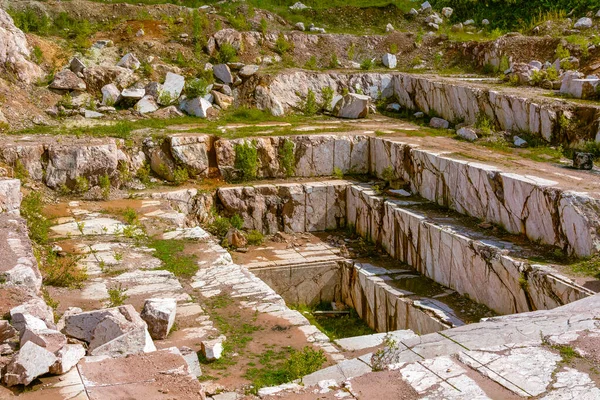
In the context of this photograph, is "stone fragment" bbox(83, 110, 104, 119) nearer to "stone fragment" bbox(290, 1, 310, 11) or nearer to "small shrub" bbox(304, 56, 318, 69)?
"small shrub" bbox(304, 56, 318, 69)

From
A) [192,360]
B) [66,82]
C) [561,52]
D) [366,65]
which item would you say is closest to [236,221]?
[66,82]

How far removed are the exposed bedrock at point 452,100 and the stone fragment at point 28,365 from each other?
9333 mm

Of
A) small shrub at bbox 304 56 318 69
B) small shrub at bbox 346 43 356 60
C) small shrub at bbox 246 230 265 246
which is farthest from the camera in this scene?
small shrub at bbox 346 43 356 60

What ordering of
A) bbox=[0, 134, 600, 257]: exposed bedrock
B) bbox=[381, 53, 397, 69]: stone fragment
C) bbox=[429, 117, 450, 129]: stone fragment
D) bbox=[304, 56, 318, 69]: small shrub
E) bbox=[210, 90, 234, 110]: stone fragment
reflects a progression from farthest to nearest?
bbox=[381, 53, 397, 69]: stone fragment, bbox=[304, 56, 318, 69]: small shrub, bbox=[210, 90, 234, 110]: stone fragment, bbox=[429, 117, 450, 129]: stone fragment, bbox=[0, 134, 600, 257]: exposed bedrock

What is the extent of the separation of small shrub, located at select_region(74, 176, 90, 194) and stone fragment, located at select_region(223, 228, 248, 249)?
93.9 inches

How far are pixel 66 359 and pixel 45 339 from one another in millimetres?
225

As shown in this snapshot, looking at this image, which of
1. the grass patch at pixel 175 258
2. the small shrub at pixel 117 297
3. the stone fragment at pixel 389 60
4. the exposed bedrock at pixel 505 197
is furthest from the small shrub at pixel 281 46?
the small shrub at pixel 117 297

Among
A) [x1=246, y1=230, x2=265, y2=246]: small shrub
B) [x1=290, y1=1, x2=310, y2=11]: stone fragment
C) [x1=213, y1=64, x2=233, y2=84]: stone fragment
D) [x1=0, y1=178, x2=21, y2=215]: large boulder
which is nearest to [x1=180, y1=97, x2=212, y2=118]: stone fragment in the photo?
[x1=213, y1=64, x2=233, y2=84]: stone fragment

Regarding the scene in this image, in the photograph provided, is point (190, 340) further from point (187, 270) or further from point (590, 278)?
point (590, 278)

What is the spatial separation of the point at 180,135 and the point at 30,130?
2.63m

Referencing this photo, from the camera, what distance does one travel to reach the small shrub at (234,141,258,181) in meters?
12.6

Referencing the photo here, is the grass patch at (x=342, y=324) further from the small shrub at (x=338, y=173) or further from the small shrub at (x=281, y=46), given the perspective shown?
the small shrub at (x=281, y=46)

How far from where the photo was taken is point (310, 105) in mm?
15211

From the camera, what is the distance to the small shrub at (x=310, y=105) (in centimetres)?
1520
